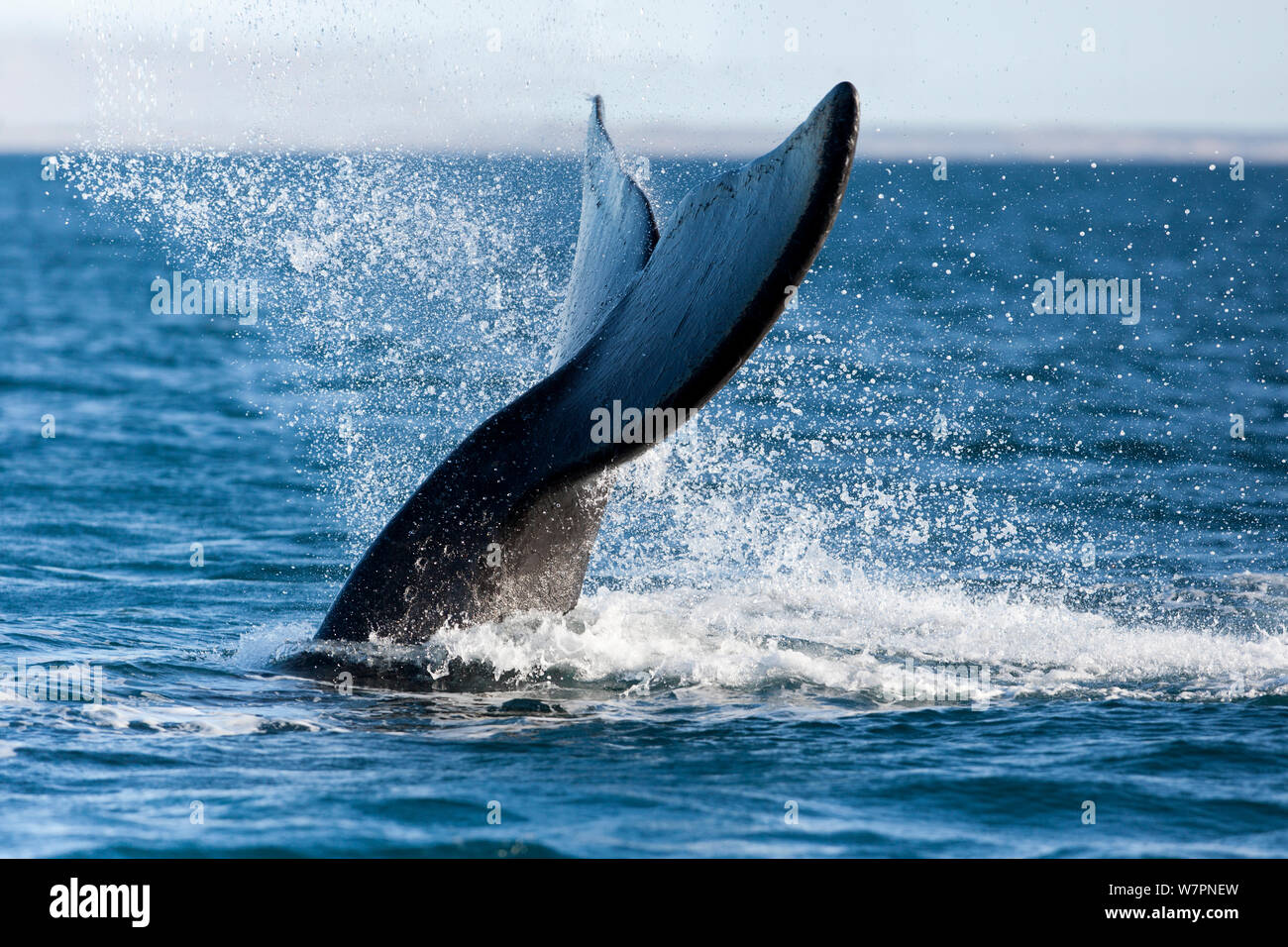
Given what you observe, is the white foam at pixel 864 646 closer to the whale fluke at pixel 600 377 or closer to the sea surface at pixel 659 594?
the sea surface at pixel 659 594

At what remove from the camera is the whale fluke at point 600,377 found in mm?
5824

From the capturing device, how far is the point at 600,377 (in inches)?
265

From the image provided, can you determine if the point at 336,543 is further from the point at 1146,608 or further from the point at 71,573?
the point at 1146,608

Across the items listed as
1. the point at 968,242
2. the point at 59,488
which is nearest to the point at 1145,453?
the point at 59,488

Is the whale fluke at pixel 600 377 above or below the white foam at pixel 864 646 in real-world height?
above

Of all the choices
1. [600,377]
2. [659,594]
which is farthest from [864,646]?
[600,377]

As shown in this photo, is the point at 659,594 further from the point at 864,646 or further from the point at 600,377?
the point at 600,377

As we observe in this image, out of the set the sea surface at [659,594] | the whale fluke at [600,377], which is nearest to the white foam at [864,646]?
the sea surface at [659,594]

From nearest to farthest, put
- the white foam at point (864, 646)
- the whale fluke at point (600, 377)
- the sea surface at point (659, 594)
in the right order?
the whale fluke at point (600, 377), the sea surface at point (659, 594), the white foam at point (864, 646)

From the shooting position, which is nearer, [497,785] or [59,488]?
[497,785]

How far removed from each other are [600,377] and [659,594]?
3812 millimetres

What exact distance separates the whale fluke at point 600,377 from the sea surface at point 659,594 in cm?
36
